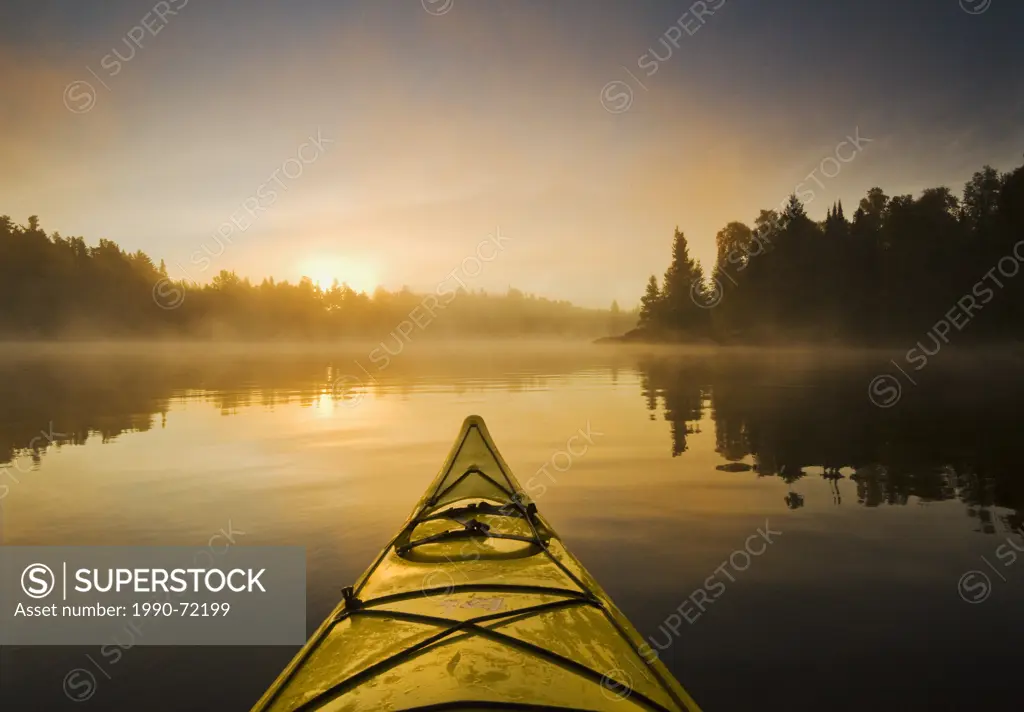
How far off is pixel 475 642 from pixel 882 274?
10697 centimetres

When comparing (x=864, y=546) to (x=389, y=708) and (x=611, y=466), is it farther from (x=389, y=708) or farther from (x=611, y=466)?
(x=389, y=708)

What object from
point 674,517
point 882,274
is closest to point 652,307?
point 882,274

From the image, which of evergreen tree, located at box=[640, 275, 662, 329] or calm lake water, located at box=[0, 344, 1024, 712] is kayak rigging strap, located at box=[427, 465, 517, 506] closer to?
calm lake water, located at box=[0, 344, 1024, 712]

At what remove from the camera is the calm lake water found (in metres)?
5.13

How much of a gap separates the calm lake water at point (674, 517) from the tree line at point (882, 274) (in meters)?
72.6

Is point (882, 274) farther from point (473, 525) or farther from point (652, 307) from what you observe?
point (473, 525)

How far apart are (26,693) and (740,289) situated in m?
111

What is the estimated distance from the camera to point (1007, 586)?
6660 millimetres

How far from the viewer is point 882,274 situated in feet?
288

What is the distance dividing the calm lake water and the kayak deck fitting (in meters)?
1.69

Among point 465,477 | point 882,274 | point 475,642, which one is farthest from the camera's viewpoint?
point 882,274

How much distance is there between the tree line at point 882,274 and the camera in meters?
74.9

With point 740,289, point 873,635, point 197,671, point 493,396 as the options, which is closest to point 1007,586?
point 873,635

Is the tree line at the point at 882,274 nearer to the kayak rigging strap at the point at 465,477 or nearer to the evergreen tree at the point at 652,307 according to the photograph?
the evergreen tree at the point at 652,307
